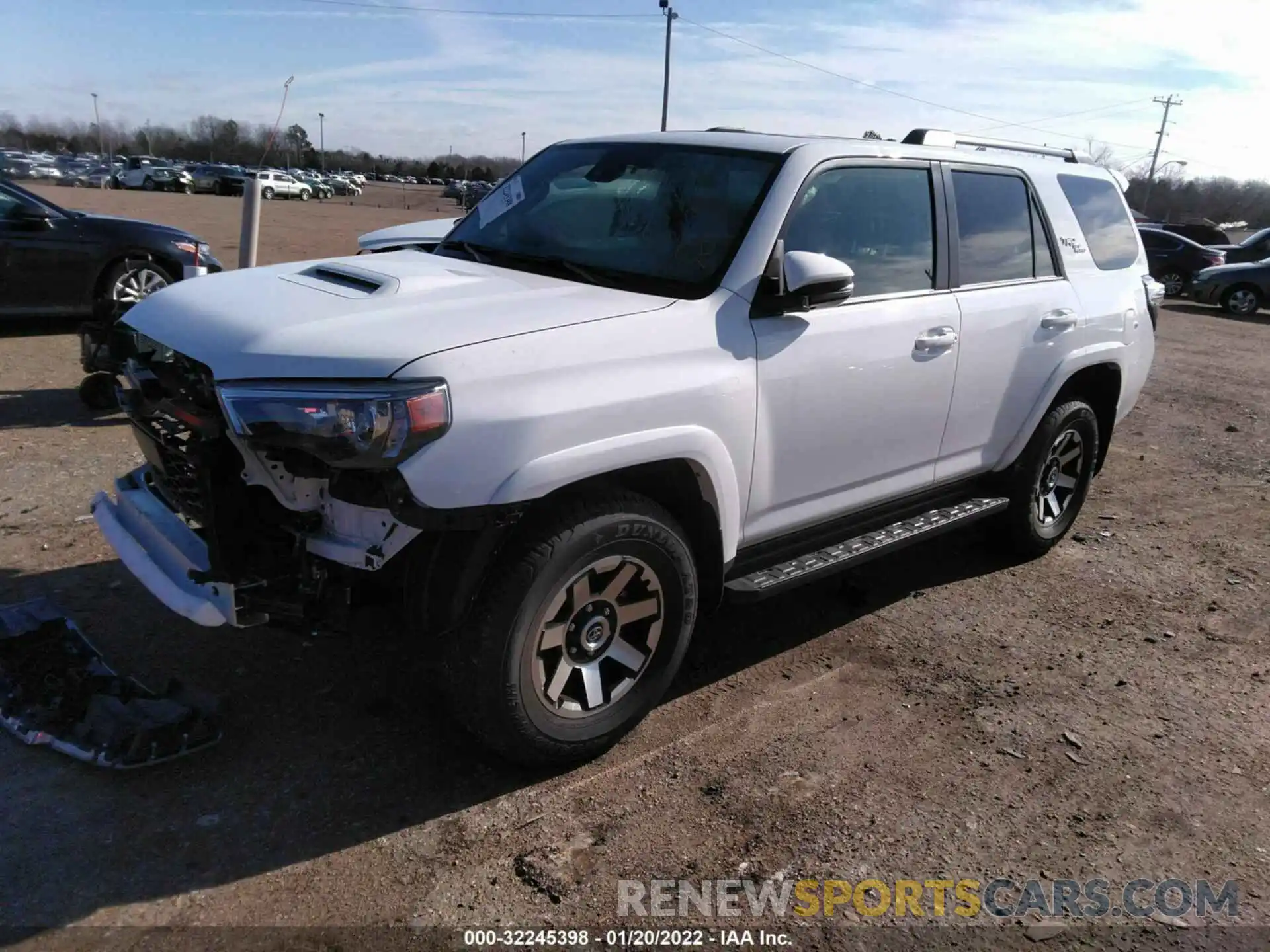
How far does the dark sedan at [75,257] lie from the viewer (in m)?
8.55

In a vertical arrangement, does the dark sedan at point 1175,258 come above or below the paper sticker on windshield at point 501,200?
below

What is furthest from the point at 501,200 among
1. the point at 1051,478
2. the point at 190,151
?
the point at 190,151

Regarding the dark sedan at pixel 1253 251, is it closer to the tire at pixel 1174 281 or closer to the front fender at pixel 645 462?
the tire at pixel 1174 281

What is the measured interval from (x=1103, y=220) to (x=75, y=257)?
8.37m

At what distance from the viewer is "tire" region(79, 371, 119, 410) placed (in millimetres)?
6441

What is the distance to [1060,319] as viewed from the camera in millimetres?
4738

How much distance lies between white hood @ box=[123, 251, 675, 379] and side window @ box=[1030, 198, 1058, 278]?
8.08 ft

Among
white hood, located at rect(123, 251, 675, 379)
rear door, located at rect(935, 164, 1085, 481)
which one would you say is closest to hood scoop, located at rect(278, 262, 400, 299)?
white hood, located at rect(123, 251, 675, 379)

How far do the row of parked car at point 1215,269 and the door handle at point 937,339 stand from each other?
59.4ft

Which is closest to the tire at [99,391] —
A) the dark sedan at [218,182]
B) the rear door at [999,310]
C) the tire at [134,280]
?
the tire at [134,280]

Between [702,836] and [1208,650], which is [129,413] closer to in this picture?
[702,836]

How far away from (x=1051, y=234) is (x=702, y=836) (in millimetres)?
3567

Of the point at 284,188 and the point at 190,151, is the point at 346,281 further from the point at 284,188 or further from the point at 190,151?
the point at 190,151

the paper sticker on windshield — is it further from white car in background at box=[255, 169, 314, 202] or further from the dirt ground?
white car in background at box=[255, 169, 314, 202]
